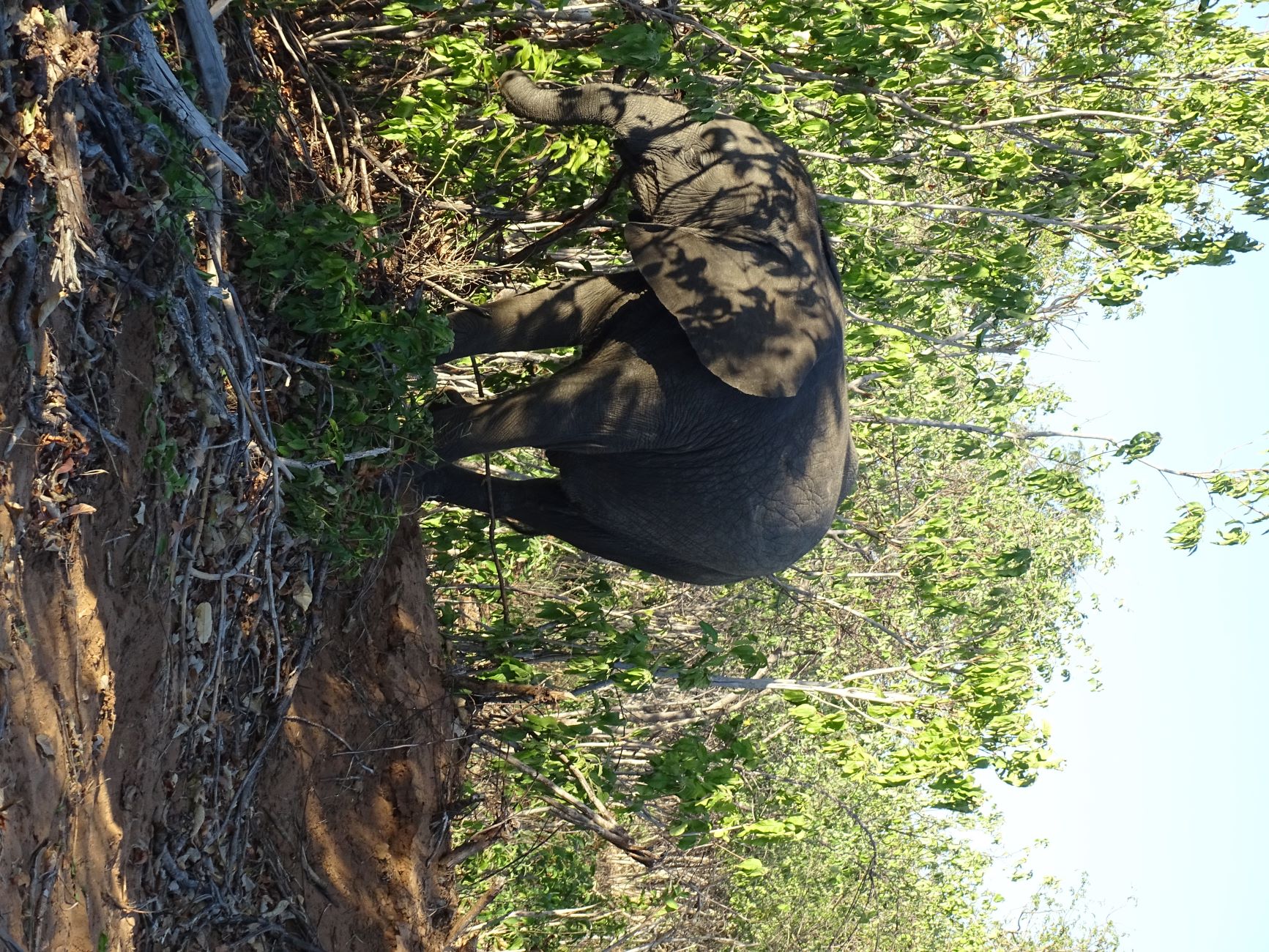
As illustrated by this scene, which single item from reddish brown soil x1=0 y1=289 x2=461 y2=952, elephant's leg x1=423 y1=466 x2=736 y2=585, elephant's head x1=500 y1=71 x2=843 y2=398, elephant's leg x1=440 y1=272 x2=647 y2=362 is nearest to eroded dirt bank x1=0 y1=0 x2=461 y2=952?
reddish brown soil x1=0 y1=289 x2=461 y2=952

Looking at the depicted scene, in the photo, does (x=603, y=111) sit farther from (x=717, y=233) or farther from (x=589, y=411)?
(x=589, y=411)

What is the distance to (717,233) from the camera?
432 centimetres

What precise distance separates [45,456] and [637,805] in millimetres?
3637

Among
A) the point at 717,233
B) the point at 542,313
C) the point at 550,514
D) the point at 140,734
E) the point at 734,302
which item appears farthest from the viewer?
the point at 550,514

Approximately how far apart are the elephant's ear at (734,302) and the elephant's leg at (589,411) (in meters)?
0.32

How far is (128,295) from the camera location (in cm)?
349

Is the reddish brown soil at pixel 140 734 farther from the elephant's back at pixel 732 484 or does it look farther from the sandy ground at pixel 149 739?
the elephant's back at pixel 732 484

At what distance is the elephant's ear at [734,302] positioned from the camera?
4.22 m

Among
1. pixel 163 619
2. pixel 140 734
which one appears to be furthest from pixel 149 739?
pixel 163 619

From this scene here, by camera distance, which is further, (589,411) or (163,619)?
(589,411)

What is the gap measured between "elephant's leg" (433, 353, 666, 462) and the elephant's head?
13.3 inches

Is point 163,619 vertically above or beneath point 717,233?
beneath

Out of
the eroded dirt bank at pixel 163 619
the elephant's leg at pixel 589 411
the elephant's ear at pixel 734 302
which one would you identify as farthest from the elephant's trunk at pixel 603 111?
the eroded dirt bank at pixel 163 619

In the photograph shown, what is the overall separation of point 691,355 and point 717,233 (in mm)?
468
